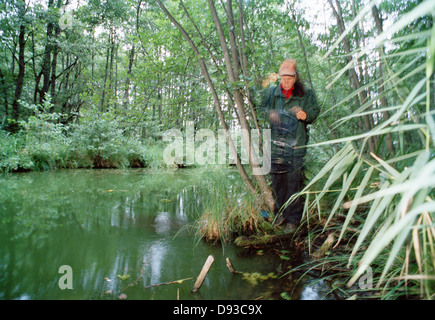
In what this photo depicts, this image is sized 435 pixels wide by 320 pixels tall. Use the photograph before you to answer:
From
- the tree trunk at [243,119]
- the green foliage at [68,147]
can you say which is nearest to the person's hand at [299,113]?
the tree trunk at [243,119]

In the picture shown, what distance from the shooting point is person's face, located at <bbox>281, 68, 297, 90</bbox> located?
229 cm

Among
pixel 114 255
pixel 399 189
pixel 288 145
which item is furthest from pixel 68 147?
pixel 399 189

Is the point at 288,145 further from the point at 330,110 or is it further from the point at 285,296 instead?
the point at 285,296

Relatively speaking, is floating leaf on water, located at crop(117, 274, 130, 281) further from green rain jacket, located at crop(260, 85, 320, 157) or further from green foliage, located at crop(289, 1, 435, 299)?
green rain jacket, located at crop(260, 85, 320, 157)

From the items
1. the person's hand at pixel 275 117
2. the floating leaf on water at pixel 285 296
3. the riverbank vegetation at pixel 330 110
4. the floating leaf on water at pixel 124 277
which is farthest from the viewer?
the person's hand at pixel 275 117

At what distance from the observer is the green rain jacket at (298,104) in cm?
232

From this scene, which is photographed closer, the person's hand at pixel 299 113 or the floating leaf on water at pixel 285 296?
the floating leaf on water at pixel 285 296

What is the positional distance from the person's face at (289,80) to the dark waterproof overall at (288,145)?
81mm

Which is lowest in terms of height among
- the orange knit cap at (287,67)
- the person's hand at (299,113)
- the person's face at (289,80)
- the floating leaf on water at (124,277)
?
the floating leaf on water at (124,277)

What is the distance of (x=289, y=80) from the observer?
2311mm

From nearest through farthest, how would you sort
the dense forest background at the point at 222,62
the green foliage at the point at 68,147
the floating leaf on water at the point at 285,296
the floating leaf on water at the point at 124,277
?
the floating leaf on water at the point at 285,296 → the floating leaf on water at the point at 124,277 → the dense forest background at the point at 222,62 → the green foliage at the point at 68,147

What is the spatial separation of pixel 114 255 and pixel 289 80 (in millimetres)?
2040

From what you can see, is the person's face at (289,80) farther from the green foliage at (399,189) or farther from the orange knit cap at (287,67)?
the green foliage at (399,189)

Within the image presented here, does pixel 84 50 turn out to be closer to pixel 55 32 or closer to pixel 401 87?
pixel 55 32
